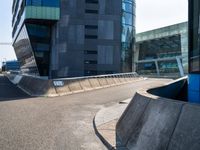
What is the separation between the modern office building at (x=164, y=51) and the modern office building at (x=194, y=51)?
182 ft

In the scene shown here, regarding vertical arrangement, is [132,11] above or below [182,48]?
above

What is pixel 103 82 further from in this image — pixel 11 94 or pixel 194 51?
pixel 194 51

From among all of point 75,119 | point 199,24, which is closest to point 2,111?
point 75,119

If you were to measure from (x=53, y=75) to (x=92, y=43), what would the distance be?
7.18m

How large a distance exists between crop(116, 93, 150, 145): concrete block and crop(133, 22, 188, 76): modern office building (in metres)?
59.8

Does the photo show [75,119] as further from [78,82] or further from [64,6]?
[64,6]

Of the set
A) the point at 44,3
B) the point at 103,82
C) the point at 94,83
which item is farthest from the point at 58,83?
the point at 44,3

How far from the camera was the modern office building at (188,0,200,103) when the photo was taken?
1207 cm

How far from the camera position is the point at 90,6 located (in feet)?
157

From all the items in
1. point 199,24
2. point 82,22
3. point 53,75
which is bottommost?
point 53,75

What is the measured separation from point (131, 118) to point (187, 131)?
3.14 metres

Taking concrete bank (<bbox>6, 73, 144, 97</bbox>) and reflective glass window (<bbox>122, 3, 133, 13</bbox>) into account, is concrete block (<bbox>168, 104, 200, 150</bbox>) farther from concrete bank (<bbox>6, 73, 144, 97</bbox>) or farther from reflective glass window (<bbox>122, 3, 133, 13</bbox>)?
reflective glass window (<bbox>122, 3, 133, 13</bbox>)

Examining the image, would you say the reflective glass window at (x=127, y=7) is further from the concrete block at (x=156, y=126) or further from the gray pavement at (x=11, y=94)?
the concrete block at (x=156, y=126)

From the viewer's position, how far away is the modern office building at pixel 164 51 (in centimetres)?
7438
